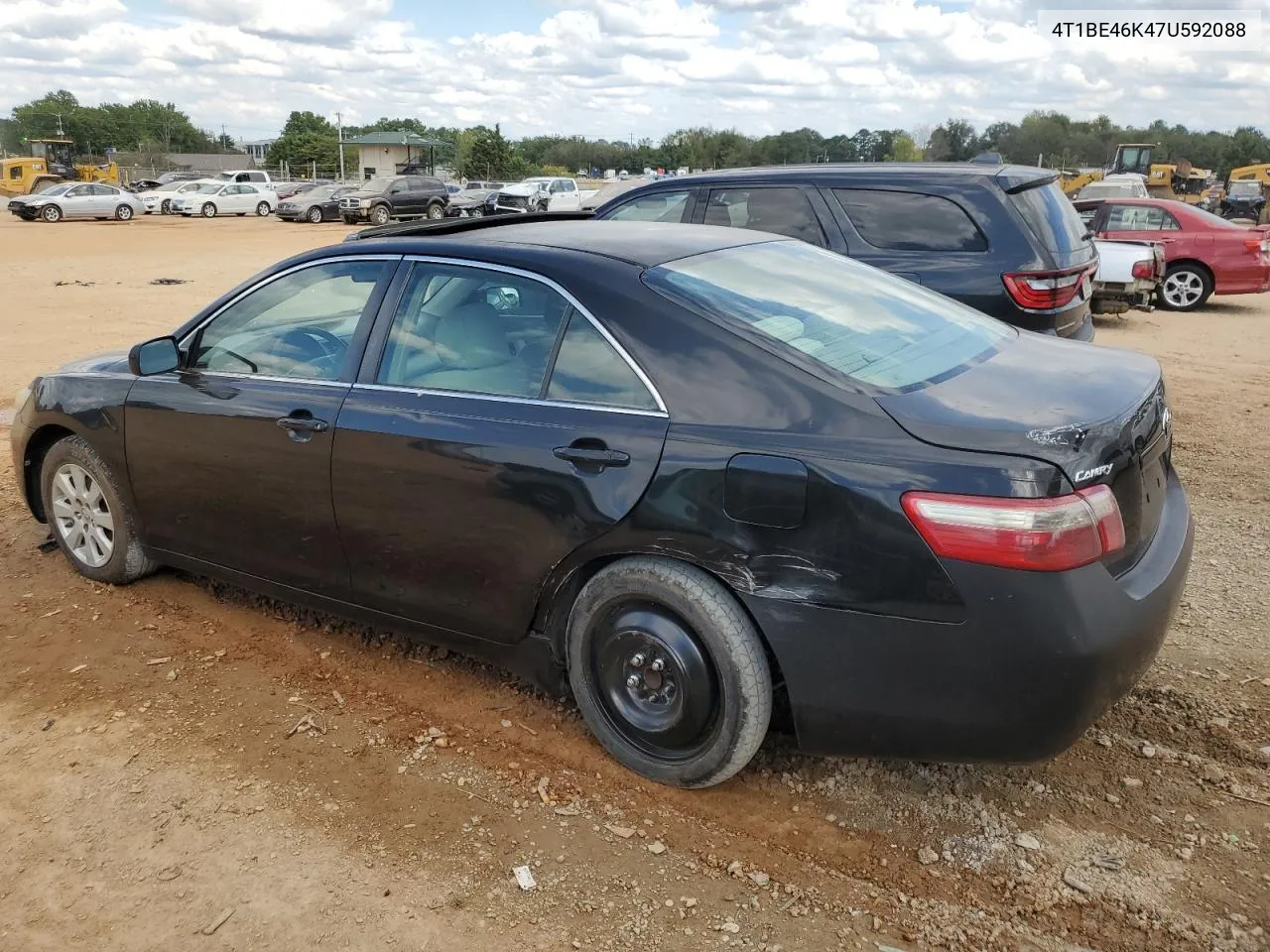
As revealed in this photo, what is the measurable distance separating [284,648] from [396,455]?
3.98ft

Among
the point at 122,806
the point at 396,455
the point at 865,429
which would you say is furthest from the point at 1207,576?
the point at 122,806

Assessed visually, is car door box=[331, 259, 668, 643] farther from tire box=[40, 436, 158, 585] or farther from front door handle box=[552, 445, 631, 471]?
tire box=[40, 436, 158, 585]

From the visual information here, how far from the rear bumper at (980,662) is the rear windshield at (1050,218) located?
4084mm

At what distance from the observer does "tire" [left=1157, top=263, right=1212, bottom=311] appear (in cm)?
1419

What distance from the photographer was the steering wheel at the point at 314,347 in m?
3.75

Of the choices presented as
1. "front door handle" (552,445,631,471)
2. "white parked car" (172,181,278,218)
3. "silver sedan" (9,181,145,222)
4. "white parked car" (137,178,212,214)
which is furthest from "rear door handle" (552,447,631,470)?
"white parked car" (137,178,212,214)

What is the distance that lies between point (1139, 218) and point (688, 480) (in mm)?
13812

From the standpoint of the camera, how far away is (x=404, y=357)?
3.56m

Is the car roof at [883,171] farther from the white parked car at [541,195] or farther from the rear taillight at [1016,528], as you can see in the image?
the white parked car at [541,195]

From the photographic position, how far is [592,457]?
302 cm

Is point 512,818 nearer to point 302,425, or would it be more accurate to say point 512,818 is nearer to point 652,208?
point 302,425

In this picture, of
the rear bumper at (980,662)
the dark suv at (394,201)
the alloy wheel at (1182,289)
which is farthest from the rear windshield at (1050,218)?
the dark suv at (394,201)

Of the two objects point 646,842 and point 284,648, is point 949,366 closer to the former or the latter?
point 646,842

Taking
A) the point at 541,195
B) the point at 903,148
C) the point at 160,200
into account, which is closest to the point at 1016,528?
the point at 541,195
